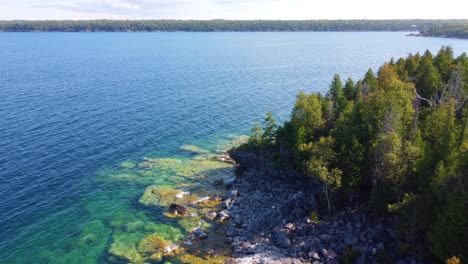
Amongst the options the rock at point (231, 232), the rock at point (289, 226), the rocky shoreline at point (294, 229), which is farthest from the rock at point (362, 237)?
the rock at point (231, 232)

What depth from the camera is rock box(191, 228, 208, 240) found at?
5572 cm

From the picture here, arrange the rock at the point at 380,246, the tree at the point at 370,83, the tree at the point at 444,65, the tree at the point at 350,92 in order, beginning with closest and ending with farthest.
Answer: the rock at the point at 380,246 < the tree at the point at 370,83 < the tree at the point at 350,92 < the tree at the point at 444,65

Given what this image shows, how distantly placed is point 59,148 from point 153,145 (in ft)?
66.3

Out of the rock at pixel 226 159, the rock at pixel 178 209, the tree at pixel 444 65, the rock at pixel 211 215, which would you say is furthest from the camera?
the tree at pixel 444 65

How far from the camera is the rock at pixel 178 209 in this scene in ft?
205

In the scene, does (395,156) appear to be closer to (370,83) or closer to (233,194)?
(233,194)

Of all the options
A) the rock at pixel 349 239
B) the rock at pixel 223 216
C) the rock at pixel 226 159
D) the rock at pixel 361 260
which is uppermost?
the rock at pixel 349 239

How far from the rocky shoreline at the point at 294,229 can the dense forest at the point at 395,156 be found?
2.44m

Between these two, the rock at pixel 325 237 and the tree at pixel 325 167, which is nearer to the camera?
the rock at pixel 325 237

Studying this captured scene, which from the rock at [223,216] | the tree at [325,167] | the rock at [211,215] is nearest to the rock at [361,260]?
the tree at [325,167]

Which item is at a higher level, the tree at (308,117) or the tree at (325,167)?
the tree at (308,117)

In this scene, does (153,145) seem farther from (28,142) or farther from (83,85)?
(83,85)

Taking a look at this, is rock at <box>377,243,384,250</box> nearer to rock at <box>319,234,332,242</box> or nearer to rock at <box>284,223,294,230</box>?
rock at <box>319,234,332,242</box>

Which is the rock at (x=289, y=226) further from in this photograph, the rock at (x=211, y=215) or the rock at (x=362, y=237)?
the rock at (x=211, y=215)
